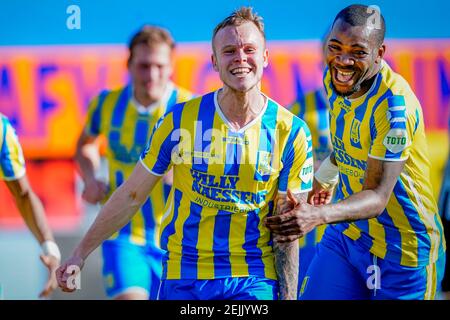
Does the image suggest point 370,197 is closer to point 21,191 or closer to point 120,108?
point 21,191

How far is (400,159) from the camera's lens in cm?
351

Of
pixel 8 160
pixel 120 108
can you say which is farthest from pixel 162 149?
pixel 120 108

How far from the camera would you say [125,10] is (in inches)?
191

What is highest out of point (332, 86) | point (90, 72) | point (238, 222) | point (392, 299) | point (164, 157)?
point (90, 72)

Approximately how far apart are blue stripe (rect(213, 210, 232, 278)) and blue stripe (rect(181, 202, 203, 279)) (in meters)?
0.08

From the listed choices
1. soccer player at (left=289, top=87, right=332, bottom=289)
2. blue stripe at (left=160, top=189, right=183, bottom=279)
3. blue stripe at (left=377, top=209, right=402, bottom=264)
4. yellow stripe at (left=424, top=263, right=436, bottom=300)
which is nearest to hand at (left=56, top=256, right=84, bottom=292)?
blue stripe at (left=160, top=189, right=183, bottom=279)

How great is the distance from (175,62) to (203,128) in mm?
1720

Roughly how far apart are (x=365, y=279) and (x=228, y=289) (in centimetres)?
86

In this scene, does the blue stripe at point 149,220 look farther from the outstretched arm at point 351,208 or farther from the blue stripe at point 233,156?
the outstretched arm at point 351,208

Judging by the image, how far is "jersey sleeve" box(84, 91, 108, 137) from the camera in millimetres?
5004

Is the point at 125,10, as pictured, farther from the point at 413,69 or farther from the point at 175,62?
the point at 413,69

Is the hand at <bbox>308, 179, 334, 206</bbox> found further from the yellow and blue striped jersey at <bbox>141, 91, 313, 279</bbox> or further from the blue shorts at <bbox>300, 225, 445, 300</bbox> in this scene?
the yellow and blue striped jersey at <bbox>141, 91, 313, 279</bbox>

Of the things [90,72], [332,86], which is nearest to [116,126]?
[90,72]

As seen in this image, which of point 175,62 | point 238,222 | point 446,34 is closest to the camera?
point 238,222
